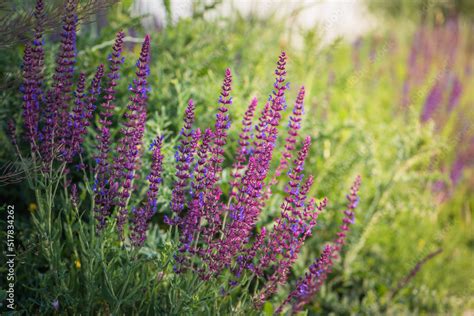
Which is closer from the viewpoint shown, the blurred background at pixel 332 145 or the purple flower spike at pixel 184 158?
the purple flower spike at pixel 184 158

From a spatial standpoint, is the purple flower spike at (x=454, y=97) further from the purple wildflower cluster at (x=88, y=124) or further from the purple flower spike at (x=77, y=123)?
the purple flower spike at (x=77, y=123)

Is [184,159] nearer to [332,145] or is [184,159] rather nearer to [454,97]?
[332,145]

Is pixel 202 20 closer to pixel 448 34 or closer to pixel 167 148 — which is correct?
pixel 167 148

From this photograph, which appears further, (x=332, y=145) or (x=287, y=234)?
(x=332, y=145)

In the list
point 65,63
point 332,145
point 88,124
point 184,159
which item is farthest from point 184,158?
point 332,145

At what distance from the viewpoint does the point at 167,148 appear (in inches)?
96.7

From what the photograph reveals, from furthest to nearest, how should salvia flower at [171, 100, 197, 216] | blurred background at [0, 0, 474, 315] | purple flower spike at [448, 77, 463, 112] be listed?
purple flower spike at [448, 77, 463, 112]
blurred background at [0, 0, 474, 315]
salvia flower at [171, 100, 197, 216]

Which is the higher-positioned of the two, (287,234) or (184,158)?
(184,158)

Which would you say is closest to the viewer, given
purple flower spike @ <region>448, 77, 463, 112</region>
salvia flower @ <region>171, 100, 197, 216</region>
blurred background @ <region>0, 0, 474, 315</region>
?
salvia flower @ <region>171, 100, 197, 216</region>

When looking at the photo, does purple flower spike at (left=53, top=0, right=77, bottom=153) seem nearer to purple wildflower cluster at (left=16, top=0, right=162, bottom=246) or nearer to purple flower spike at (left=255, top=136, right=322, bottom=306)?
purple wildflower cluster at (left=16, top=0, right=162, bottom=246)

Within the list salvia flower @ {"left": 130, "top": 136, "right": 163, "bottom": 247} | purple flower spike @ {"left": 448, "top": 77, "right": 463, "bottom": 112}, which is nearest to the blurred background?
purple flower spike @ {"left": 448, "top": 77, "right": 463, "bottom": 112}

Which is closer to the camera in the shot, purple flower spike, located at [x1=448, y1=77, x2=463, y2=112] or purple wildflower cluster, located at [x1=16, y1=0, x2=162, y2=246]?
purple wildflower cluster, located at [x1=16, y1=0, x2=162, y2=246]

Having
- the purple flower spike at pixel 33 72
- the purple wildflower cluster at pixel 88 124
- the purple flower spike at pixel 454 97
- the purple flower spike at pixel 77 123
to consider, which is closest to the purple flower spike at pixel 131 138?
the purple wildflower cluster at pixel 88 124

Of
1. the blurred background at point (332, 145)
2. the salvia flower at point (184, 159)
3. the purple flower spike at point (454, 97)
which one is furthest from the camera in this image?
the purple flower spike at point (454, 97)
